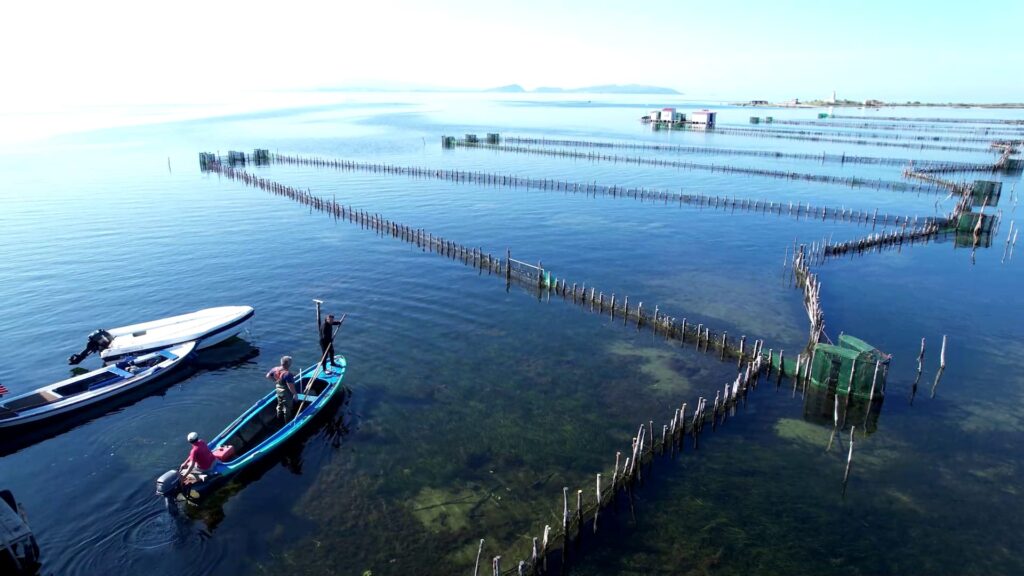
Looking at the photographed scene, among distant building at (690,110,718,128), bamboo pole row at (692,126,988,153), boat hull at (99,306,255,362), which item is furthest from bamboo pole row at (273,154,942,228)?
distant building at (690,110,718,128)

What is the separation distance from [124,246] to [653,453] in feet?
171

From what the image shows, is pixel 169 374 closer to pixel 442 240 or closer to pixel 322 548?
pixel 322 548

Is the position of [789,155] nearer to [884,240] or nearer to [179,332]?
[884,240]

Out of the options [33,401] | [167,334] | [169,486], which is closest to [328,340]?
[169,486]

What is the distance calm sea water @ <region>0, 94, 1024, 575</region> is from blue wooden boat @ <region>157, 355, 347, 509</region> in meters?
0.99

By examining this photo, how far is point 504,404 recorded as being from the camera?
27.5 metres

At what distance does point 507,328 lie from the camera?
35.9m

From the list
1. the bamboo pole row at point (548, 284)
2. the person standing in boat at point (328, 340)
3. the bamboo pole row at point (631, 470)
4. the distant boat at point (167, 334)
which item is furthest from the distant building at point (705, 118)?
the person standing in boat at point (328, 340)

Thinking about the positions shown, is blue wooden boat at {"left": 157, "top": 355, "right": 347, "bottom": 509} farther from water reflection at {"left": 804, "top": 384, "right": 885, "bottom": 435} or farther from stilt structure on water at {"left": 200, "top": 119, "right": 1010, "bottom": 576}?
water reflection at {"left": 804, "top": 384, "right": 885, "bottom": 435}

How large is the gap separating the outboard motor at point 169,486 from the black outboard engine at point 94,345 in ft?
51.1

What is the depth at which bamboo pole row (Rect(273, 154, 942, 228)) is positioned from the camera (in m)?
63.9

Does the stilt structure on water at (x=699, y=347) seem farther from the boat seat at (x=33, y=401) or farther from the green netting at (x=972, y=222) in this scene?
the boat seat at (x=33, y=401)

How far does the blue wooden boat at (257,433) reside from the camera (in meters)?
19.7

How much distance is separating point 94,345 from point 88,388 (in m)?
4.30
